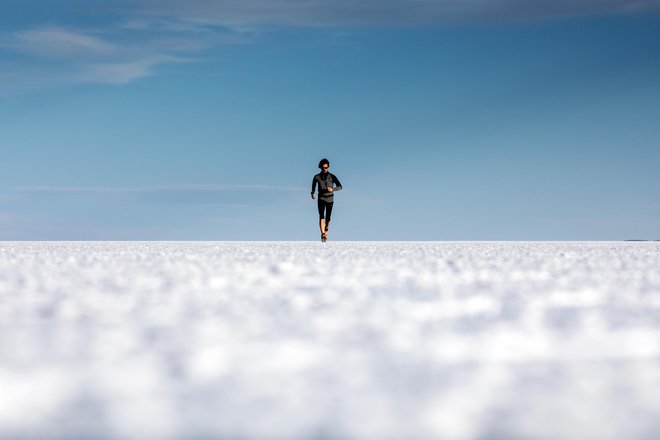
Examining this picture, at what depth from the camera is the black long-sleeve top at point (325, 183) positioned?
2042cm

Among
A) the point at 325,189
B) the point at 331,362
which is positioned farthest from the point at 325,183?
the point at 331,362

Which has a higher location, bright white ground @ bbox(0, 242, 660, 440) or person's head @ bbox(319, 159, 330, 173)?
person's head @ bbox(319, 159, 330, 173)

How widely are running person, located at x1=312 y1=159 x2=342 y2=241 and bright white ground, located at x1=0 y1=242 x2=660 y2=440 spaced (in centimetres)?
1539

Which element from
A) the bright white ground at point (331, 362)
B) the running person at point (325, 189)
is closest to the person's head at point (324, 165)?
the running person at point (325, 189)

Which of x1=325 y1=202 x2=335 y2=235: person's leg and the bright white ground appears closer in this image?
the bright white ground

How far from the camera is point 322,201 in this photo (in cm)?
2061

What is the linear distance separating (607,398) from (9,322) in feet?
7.84

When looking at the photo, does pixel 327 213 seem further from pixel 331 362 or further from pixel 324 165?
pixel 331 362

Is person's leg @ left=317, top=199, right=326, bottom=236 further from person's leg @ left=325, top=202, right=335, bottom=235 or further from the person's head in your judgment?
the person's head

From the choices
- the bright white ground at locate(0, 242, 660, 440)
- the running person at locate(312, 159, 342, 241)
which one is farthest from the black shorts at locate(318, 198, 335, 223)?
the bright white ground at locate(0, 242, 660, 440)

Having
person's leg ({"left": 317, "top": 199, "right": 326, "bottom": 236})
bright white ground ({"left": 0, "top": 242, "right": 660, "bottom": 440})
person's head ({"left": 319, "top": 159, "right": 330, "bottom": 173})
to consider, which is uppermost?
person's head ({"left": 319, "top": 159, "right": 330, "bottom": 173})

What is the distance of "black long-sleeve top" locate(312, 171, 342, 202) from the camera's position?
20.4 m

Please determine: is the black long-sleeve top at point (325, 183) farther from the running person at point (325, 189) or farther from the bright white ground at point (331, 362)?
the bright white ground at point (331, 362)

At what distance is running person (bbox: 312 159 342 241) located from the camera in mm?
20438
